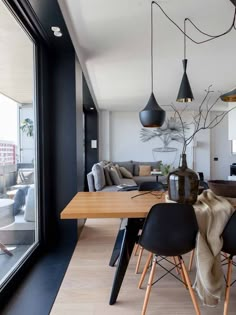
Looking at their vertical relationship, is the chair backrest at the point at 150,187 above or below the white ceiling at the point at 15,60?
below

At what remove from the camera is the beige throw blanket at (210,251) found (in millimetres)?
1644

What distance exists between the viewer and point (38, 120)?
9.43 feet

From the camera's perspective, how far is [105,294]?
2.09 m

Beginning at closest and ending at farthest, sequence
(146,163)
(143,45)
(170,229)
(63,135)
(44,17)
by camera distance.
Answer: (170,229), (44,17), (63,135), (143,45), (146,163)

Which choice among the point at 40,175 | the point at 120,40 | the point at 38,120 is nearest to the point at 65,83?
the point at 38,120

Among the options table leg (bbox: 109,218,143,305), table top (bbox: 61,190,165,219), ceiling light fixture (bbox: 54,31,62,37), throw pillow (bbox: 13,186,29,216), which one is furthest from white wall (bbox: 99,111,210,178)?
table leg (bbox: 109,218,143,305)

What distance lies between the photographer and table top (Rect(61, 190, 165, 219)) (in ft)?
5.42

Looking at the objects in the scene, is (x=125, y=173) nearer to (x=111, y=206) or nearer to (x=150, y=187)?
(x=150, y=187)

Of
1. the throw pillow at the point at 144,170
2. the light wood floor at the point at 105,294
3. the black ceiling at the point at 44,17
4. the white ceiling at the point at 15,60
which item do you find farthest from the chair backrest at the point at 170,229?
the throw pillow at the point at 144,170

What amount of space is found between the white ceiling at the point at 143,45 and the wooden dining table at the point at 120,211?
183 centimetres

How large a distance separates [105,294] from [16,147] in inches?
62.4

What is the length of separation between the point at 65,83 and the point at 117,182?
9.43ft

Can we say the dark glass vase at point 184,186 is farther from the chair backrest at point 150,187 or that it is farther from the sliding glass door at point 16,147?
the sliding glass door at point 16,147

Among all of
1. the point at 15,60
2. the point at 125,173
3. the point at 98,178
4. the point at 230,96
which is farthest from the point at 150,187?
the point at 125,173
